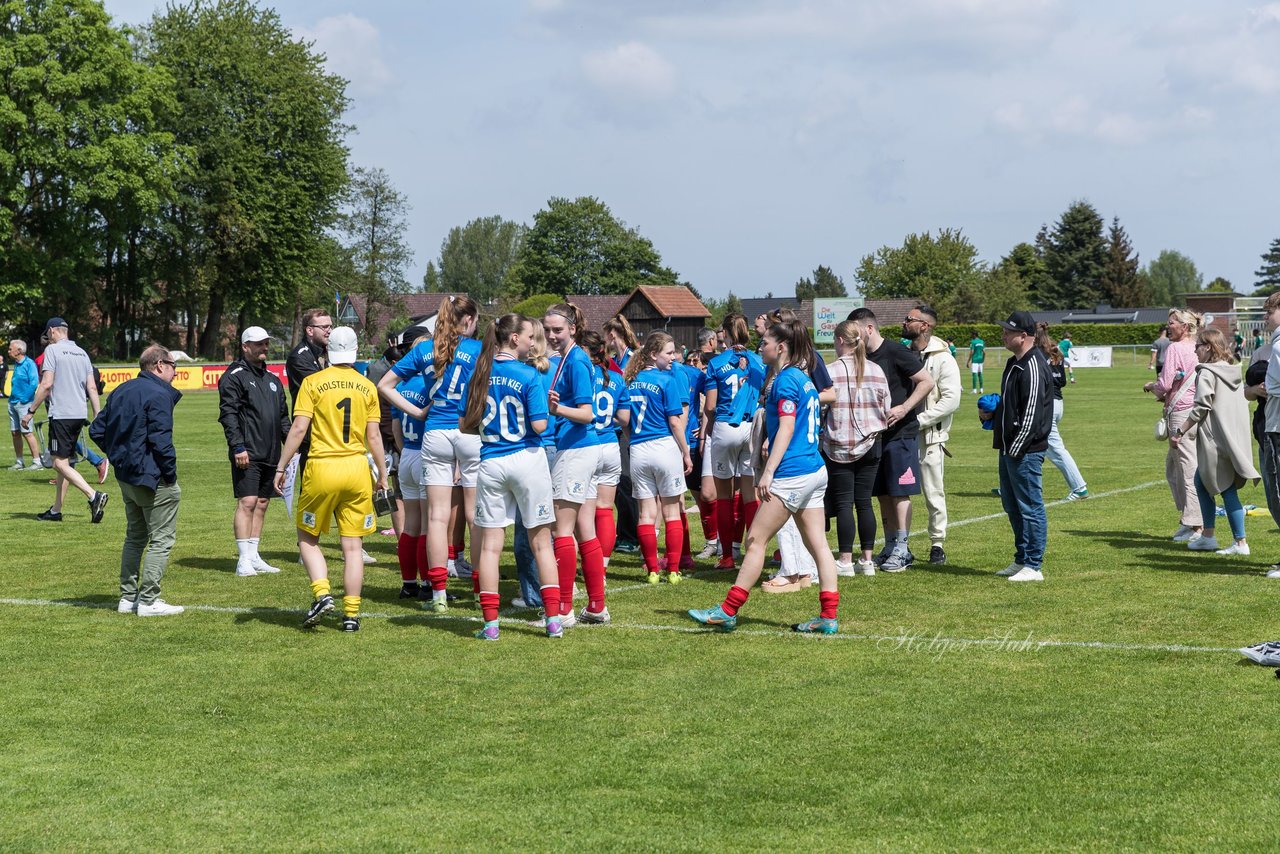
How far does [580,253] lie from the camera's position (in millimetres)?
128875

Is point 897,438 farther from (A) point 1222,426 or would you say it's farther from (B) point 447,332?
(B) point 447,332

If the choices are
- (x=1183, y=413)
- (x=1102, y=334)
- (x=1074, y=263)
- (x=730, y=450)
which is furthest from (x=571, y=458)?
(x=1074, y=263)

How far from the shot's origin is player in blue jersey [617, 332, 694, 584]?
10.4 metres

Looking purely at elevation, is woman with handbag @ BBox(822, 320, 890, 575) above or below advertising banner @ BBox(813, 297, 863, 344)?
below

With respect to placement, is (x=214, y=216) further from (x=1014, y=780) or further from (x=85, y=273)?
(x=1014, y=780)

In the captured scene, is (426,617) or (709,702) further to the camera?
(426,617)

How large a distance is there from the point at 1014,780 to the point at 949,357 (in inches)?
254

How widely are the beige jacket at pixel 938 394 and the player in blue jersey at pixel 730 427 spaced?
4.82 feet

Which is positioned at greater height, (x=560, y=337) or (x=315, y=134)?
(x=315, y=134)

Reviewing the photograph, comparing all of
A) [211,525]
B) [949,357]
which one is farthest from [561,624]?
[211,525]

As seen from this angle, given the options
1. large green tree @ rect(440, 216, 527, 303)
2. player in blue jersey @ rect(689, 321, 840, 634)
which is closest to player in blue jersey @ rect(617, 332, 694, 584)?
player in blue jersey @ rect(689, 321, 840, 634)

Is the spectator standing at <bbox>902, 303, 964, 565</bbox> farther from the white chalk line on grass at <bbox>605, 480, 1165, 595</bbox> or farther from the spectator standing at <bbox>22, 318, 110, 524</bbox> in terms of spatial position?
the spectator standing at <bbox>22, 318, 110, 524</bbox>

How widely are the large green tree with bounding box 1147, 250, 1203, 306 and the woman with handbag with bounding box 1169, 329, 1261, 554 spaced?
178234 millimetres

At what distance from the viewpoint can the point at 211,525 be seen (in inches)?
577
